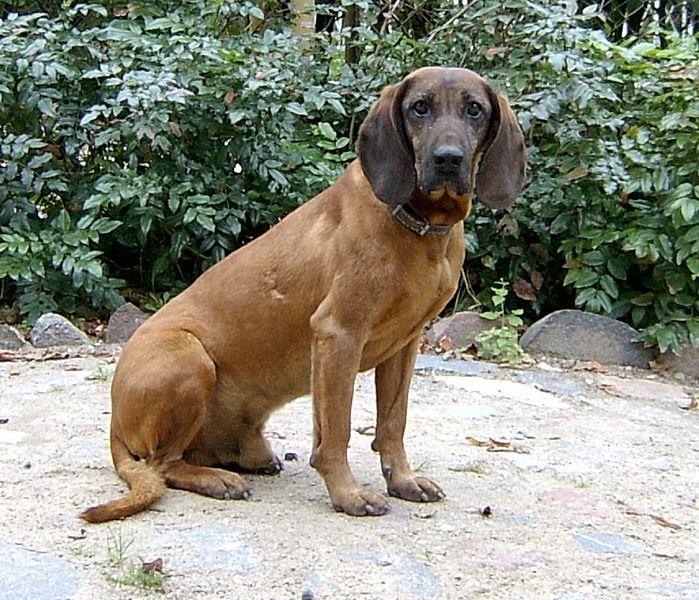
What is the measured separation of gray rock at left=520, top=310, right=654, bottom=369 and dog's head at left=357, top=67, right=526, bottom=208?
3.46 m

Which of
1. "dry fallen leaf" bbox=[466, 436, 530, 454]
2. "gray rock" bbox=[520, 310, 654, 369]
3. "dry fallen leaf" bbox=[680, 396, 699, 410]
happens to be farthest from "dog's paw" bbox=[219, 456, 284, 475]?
"gray rock" bbox=[520, 310, 654, 369]

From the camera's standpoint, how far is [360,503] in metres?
3.81

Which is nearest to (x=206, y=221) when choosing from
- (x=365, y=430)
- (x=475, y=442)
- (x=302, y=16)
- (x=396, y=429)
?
Answer: (x=302, y=16)

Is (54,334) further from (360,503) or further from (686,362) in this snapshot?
(686,362)

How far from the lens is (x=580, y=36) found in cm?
717

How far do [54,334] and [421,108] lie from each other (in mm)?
4066

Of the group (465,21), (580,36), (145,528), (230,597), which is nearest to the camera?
(230,597)

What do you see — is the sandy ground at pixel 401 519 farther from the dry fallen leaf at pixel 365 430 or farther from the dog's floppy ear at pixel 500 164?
the dog's floppy ear at pixel 500 164

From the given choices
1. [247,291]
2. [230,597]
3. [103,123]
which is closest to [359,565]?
[230,597]

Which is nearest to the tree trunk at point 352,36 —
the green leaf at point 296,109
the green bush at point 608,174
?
the green leaf at point 296,109

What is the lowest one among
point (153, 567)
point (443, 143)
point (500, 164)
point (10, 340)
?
point (10, 340)

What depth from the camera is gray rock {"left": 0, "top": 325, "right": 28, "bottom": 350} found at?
7.15 metres

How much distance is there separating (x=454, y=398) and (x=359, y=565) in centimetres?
274

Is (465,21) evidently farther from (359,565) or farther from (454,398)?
(359,565)
